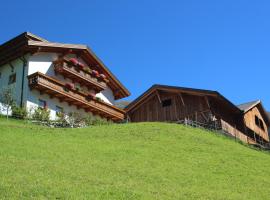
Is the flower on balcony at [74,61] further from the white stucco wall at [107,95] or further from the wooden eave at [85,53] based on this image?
the white stucco wall at [107,95]

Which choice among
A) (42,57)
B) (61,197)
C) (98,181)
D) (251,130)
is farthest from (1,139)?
(251,130)

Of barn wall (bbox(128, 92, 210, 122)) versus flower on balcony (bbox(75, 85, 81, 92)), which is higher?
flower on balcony (bbox(75, 85, 81, 92))

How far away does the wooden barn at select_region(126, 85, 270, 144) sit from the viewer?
149 feet

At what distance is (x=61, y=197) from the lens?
15.7 m

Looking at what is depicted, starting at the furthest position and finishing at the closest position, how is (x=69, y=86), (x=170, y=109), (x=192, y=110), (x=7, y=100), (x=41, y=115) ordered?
(x=170, y=109) → (x=192, y=110) → (x=69, y=86) → (x=41, y=115) → (x=7, y=100)

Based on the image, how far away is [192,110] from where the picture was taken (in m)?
47.2

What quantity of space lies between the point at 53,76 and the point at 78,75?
2.89 metres

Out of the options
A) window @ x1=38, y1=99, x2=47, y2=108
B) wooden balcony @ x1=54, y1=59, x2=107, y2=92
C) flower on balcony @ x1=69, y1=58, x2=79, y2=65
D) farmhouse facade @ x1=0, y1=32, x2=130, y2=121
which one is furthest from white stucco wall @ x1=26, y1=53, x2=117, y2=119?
flower on balcony @ x1=69, y1=58, x2=79, y2=65

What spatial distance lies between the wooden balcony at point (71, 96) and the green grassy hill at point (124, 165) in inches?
345

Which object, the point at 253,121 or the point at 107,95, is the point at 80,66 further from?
the point at 253,121

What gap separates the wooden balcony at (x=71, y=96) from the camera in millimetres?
40938

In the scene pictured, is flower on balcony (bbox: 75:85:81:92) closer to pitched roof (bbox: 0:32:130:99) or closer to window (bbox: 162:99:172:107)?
pitched roof (bbox: 0:32:130:99)

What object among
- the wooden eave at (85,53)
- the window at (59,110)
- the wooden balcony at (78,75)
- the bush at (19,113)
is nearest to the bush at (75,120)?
the window at (59,110)

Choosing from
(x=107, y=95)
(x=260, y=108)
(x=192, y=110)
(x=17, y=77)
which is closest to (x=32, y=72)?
(x=17, y=77)
